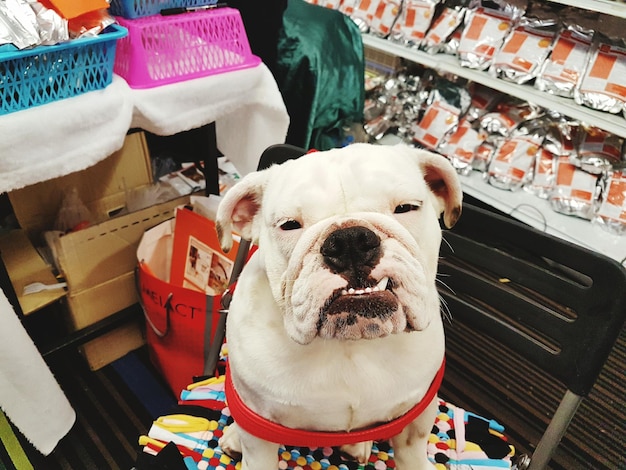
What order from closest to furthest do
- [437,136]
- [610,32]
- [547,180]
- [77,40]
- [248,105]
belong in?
1. [77,40]
2. [248,105]
3. [610,32]
4. [547,180]
5. [437,136]

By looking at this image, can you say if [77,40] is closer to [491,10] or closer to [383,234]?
[383,234]

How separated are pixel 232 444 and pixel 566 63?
1.66 metres

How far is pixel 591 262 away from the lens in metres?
0.71

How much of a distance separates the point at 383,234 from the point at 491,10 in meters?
1.76

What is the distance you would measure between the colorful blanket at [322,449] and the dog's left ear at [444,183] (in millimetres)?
380

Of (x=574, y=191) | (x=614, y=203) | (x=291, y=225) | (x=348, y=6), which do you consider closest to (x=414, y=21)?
(x=348, y=6)

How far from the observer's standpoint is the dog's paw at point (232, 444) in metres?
0.83

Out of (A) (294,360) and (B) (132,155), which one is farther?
(B) (132,155)

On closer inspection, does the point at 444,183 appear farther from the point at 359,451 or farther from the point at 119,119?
the point at 119,119

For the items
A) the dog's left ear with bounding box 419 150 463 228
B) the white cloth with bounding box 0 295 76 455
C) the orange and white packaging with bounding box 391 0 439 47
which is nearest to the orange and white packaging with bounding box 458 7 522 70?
the orange and white packaging with bounding box 391 0 439 47

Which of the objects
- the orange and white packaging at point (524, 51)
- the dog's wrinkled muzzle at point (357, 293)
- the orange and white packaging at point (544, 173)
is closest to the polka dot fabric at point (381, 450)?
the dog's wrinkled muzzle at point (357, 293)

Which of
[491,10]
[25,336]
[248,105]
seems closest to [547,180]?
[491,10]

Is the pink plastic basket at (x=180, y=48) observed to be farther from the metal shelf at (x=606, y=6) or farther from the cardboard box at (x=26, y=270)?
the metal shelf at (x=606, y=6)

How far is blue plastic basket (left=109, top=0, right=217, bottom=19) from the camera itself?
1051 mm
